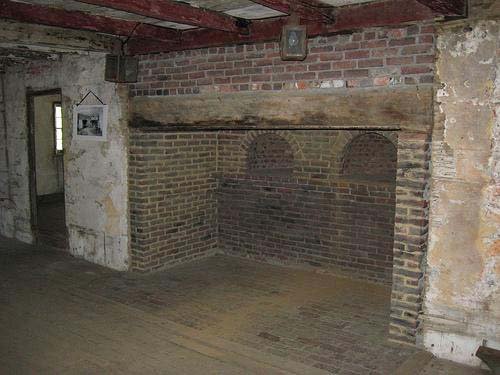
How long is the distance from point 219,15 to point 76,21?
54.7 inches

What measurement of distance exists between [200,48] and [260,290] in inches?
117

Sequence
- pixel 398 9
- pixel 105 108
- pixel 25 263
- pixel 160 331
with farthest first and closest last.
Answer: pixel 25 263 < pixel 105 108 < pixel 160 331 < pixel 398 9

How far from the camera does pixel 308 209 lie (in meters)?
6.53

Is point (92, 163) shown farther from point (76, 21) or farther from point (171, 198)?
point (76, 21)

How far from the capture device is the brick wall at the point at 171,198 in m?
6.27

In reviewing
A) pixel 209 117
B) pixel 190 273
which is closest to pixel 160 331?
pixel 190 273

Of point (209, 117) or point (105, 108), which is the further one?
point (105, 108)

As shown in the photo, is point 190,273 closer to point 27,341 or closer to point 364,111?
point 27,341

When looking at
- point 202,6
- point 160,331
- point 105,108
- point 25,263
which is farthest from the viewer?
point 25,263

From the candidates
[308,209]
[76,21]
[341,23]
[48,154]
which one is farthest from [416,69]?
[48,154]

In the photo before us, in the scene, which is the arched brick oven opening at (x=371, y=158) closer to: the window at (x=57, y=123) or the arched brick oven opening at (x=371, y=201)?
the arched brick oven opening at (x=371, y=201)

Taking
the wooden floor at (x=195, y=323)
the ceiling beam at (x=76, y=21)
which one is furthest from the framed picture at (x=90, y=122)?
the wooden floor at (x=195, y=323)

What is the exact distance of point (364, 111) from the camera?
419 cm

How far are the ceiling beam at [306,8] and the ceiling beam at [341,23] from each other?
11 centimetres
